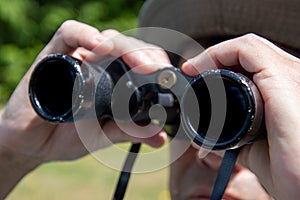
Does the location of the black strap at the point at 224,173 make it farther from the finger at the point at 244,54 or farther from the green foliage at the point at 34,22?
the green foliage at the point at 34,22

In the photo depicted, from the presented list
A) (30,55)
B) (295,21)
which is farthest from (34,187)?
(295,21)

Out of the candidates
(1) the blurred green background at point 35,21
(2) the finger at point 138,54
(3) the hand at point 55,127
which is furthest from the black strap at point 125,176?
(1) the blurred green background at point 35,21

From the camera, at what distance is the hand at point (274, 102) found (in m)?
1.06

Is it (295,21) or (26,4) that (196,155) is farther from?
(26,4)

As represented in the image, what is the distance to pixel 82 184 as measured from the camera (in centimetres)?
461

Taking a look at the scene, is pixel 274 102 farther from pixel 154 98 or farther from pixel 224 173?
pixel 154 98

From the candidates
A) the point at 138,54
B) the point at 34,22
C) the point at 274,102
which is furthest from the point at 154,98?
the point at 34,22

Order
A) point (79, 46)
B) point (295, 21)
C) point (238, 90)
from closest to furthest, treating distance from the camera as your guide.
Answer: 1. point (238, 90)
2. point (295, 21)
3. point (79, 46)

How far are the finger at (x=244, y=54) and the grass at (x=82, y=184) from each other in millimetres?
2833

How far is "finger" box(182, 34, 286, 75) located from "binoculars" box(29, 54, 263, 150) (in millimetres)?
49

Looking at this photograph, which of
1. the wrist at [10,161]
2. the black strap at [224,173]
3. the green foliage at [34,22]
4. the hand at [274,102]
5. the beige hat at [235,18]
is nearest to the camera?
the hand at [274,102]

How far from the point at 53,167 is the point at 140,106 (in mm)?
3921

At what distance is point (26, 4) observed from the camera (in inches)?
289

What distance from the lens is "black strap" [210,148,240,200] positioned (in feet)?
3.91
